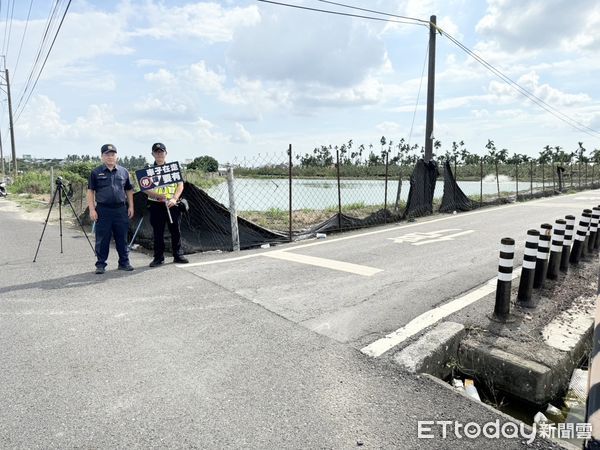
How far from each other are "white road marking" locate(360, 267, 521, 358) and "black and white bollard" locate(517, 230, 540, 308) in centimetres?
48

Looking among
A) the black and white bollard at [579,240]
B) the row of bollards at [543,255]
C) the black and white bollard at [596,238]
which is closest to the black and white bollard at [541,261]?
the row of bollards at [543,255]

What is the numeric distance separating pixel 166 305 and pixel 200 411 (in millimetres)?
2209

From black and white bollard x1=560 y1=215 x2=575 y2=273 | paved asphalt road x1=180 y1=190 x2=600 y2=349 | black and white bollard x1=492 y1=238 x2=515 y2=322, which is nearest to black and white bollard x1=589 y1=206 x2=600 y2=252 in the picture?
paved asphalt road x1=180 y1=190 x2=600 y2=349

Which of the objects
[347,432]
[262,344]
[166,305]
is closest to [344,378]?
[347,432]

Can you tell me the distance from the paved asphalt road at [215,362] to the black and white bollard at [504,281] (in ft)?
2.64

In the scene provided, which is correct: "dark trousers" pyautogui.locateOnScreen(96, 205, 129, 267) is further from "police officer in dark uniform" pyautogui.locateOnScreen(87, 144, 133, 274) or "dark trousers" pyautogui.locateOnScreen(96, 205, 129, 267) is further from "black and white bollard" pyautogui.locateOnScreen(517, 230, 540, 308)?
"black and white bollard" pyautogui.locateOnScreen(517, 230, 540, 308)

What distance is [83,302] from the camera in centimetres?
486

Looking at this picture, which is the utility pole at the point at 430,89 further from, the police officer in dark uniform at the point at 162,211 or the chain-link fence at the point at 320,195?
the police officer in dark uniform at the point at 162,211

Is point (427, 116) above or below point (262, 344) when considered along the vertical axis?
above

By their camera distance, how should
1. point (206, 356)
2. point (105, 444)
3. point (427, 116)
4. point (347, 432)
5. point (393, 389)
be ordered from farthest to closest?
point (427, 116) < point (206, 356) < point (393, 389) < point (347, 432) < point (105, 444)

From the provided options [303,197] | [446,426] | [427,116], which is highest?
[427,116]

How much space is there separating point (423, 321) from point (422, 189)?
9742 millimetres

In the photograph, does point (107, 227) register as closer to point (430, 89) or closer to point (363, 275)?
point (363, 275)

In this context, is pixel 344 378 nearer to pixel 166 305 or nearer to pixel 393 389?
pixel 393 389
